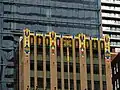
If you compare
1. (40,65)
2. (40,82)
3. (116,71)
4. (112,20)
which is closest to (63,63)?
(40,65)

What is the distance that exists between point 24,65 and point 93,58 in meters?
15.1

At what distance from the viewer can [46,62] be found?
84625 mm

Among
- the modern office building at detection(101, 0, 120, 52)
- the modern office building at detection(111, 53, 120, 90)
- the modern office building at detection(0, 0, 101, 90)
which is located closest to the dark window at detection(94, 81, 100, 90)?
the modern office building at detection(111, 53, 120, 90)

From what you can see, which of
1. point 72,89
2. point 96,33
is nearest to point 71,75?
point 72,89

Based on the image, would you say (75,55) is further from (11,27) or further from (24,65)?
(11,27)

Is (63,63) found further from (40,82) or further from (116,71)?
(116,71)

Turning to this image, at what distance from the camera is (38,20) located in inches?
4395

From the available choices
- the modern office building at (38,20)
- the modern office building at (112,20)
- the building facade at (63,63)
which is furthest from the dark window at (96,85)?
the modern office building at (112,20)

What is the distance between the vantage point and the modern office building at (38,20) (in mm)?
105875

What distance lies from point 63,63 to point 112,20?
53.4 m

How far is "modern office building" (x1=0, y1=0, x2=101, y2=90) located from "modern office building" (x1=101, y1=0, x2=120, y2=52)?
16520 mm

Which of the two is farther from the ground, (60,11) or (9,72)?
(60,11)

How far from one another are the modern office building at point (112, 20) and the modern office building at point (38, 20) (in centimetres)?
1652

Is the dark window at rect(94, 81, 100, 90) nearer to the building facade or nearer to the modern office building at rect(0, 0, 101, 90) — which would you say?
the building facade
